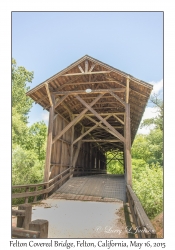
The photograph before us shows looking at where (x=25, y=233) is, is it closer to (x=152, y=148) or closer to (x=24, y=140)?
(x=24, y=140)

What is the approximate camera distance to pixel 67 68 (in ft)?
30.4

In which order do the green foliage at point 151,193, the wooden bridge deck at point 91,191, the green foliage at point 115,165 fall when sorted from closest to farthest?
the wooden bridge deck at point 91,191 < the green foliage at point 151,193 < the green foliage at point 115,165

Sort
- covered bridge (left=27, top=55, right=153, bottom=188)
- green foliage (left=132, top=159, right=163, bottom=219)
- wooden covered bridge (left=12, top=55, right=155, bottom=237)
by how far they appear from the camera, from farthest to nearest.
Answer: green foliage (left=132, top=159, right=163, bottom=219), covered bridge (left=27, top=55, right=153, bottom=188), wooden covered bridge (left=12, top=55, right=155, bottom=237)

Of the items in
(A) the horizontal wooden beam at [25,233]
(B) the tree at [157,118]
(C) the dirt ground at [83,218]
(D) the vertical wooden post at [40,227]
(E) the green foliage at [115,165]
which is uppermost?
(B) the tree at [157,118]

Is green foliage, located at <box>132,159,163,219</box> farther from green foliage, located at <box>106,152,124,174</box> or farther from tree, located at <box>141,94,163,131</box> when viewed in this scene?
green foliage, located at <box>106,152,124,174</box>

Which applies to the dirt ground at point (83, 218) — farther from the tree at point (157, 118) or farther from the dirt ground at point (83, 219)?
the tree at point (157, 118)

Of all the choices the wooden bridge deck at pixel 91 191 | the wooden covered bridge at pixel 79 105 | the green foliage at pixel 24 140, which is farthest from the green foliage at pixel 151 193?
the green foliage at pixel 24 140

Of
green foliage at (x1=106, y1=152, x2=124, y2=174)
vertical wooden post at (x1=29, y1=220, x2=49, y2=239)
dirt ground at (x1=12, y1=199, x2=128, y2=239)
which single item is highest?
vertical wooden post at (x1=29, y1=220, x2=49, y2=239)

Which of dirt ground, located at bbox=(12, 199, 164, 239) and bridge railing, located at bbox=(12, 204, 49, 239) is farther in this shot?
dirt ground, located at bbox=(12, 199, 164, 239)

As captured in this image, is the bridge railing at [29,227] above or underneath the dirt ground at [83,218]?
above

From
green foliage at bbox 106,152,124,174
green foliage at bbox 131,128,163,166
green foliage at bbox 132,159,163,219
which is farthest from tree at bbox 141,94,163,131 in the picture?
green foliage at bbox 106,152,124,174
